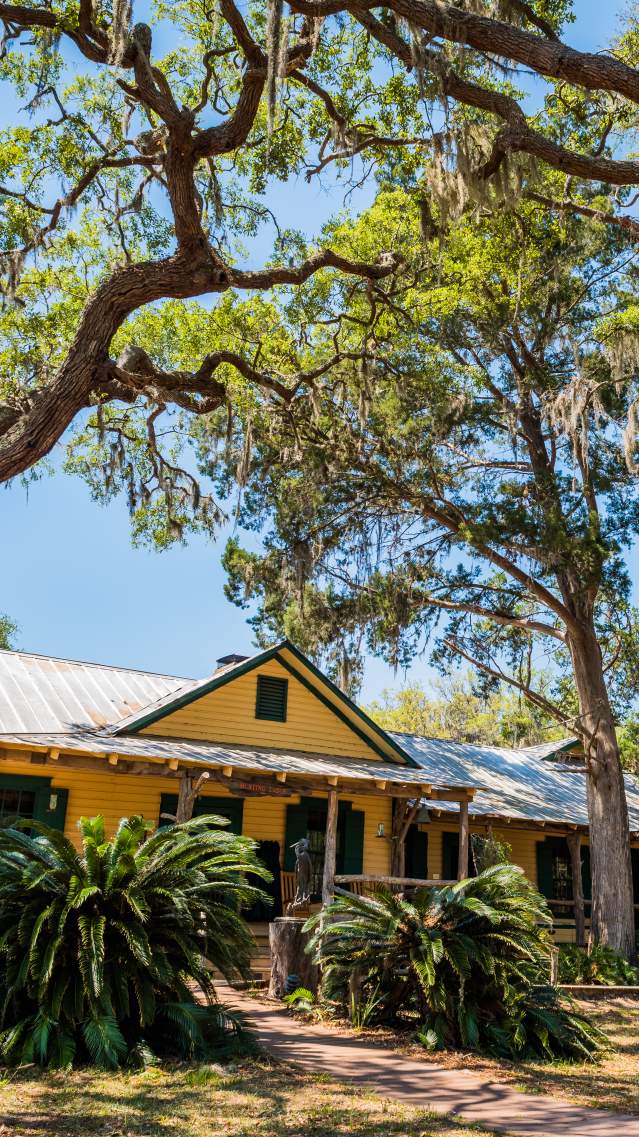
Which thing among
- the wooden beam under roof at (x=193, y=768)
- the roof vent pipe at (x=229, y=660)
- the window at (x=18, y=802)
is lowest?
the window at (x=18, y=802)

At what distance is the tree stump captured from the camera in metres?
11.1

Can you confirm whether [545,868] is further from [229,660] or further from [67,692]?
[67,692]

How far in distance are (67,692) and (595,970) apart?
32.1ft

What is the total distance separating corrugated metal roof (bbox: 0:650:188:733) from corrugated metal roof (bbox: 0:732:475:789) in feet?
2.95

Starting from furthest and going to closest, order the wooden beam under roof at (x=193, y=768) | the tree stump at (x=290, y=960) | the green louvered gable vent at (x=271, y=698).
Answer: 1. the green louvered gable vent at (x=271, y=698)
2. the wooden beam under roof at (x=193, y=768)
3. the tree stump at (x=290, y=960)

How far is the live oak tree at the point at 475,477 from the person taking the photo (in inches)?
598

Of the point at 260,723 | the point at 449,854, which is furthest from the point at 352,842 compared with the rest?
the point at 449,854

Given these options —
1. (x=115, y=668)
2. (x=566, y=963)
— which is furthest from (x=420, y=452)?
(x=566, y=963)

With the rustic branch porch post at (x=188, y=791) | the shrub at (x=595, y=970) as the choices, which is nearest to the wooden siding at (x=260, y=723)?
the rustic branch porch post at (x=188, y=791)

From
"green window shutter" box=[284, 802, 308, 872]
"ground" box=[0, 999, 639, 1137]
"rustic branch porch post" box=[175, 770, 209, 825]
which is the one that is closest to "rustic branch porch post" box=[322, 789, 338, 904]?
"rustic branch porch post" box=[175, 770, 209, 825]

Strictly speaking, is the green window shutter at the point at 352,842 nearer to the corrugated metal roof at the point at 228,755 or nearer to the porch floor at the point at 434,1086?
the corrugated metal roof at the point at 228,755

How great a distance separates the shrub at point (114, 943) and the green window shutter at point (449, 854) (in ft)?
36.1

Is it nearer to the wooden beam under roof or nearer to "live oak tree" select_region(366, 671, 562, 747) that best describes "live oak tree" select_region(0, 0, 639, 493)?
the wooden beam under roof

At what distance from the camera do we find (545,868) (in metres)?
20.1
